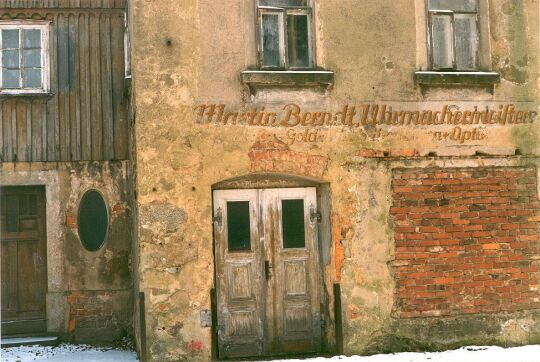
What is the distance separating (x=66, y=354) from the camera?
8977 millimetres

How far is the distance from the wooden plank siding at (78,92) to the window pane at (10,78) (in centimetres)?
31

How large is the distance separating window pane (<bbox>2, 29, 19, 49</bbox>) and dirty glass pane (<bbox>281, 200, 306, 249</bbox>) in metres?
4.87

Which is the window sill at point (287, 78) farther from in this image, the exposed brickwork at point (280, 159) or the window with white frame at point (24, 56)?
the window with white frame at point (24, 56)

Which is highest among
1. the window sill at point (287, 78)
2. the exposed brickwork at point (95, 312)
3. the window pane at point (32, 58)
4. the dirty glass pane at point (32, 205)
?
the window pane at point (32, 58)

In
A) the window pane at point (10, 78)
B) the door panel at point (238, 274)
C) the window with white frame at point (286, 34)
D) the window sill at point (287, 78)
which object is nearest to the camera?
the window sill at point (287, 78)

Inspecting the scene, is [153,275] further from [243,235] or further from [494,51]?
[494,51]

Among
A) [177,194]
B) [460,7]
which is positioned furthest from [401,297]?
[460,7]

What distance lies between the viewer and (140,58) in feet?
25.7

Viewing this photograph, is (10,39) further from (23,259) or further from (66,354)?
(66,354)

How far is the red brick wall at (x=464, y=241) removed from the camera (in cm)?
827

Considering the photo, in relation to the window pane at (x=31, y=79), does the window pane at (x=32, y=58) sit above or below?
above

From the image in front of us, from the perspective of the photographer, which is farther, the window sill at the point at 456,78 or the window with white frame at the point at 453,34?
the window with white frame at the point at 453,34

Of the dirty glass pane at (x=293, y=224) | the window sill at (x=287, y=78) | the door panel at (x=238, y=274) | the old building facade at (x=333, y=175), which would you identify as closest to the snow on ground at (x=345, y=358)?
the old building facade at (x=333, y=175)

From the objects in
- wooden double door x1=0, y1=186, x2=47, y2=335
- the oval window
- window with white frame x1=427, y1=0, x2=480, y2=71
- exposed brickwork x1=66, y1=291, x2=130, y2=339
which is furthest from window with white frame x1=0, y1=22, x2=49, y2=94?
window with white frame x1=427, y1=0, x2=480, y2=71
